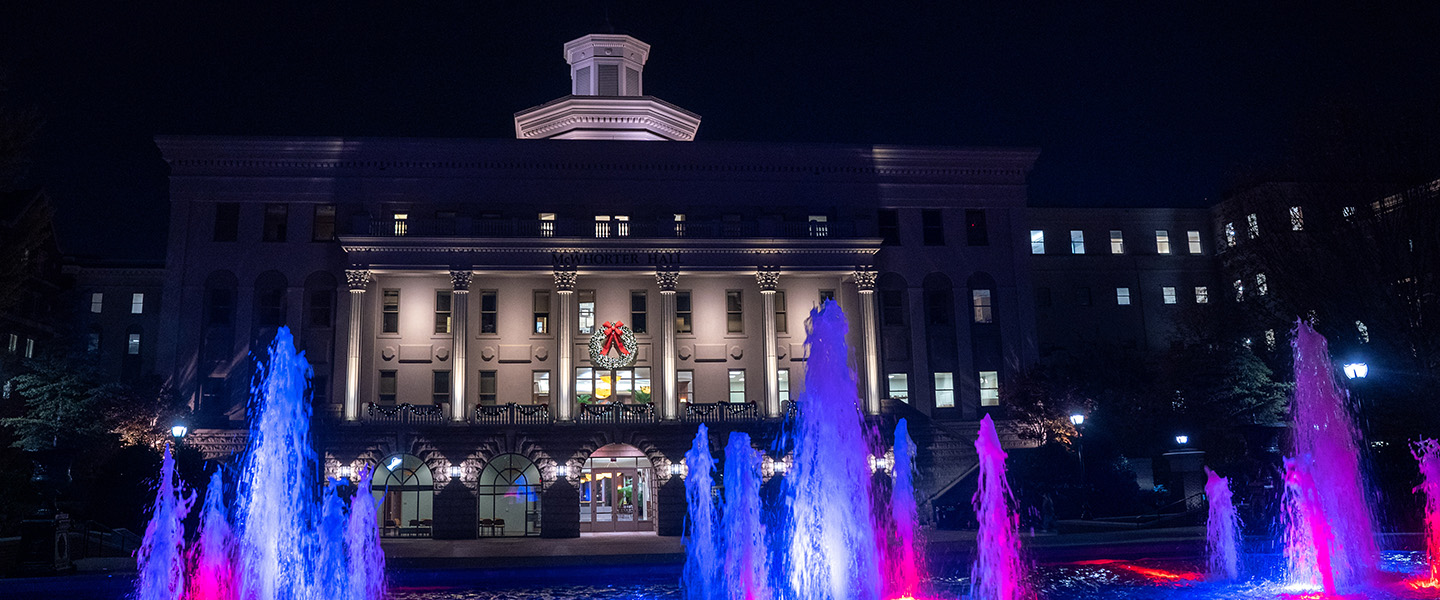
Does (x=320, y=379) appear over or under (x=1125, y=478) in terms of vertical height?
over

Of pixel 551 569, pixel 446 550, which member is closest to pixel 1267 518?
pixel 551 569

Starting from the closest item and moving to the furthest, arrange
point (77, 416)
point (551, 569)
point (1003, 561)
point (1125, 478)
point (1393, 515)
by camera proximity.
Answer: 1. point (1003, 561)
2. point (551, 569)
3. point (1393, 515)
4. point (1125, 478)
5. point (77, 416)

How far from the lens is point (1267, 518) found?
26328 mm

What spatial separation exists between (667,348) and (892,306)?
11475 millimetres

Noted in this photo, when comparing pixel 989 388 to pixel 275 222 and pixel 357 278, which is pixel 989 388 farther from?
pixel 275 222

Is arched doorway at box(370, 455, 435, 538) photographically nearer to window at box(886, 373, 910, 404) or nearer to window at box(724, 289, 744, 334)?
window at box(724, 289, 744, 334)

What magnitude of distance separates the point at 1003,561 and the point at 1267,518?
517 inches

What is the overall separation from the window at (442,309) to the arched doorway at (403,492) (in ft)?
24.2

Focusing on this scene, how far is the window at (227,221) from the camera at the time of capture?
4416 cm

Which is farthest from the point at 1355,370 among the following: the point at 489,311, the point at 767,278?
the point at 489,311

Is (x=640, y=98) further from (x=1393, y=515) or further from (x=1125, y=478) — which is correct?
(x=1393, y=515)

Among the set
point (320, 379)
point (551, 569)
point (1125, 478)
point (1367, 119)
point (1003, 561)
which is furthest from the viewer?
point (320, 379)

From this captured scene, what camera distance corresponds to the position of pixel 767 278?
4334cm

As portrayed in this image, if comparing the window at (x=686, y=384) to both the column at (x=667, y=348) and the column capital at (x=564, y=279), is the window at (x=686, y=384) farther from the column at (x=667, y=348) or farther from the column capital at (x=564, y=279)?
the column capital at (x=564, y=279)
